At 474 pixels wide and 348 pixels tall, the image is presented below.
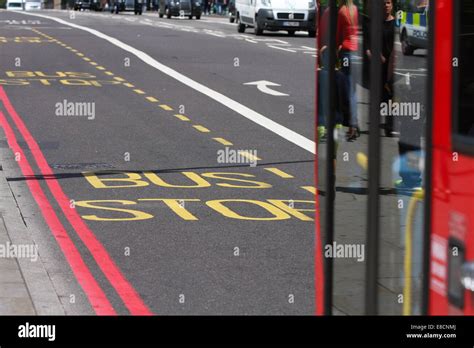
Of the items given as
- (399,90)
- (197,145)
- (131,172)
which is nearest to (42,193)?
(131,172)

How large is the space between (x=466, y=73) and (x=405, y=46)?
50cm

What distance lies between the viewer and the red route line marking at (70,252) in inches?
318

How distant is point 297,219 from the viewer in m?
11.4

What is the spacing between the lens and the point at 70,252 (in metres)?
9.75

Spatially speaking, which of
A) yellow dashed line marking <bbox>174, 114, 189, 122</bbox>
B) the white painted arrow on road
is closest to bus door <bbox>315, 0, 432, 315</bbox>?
yellow dashed line marking <bbox>174, 114, 189, 122</bbox>

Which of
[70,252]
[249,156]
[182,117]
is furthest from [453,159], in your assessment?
[182,117]

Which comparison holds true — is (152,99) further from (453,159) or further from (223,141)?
(453,159)

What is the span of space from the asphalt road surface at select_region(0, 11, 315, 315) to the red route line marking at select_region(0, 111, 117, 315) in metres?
0.01

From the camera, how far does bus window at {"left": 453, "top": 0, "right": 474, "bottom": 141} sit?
372 centimetres

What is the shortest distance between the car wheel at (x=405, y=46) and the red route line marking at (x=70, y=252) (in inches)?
159

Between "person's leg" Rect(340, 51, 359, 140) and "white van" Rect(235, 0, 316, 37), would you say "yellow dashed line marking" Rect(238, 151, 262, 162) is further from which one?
"white van" Rect(235, 0, 316, 37)

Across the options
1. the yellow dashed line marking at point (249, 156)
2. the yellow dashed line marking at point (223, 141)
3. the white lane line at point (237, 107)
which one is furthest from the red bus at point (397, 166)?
the yellow dashed line marking at point (223, 141)
